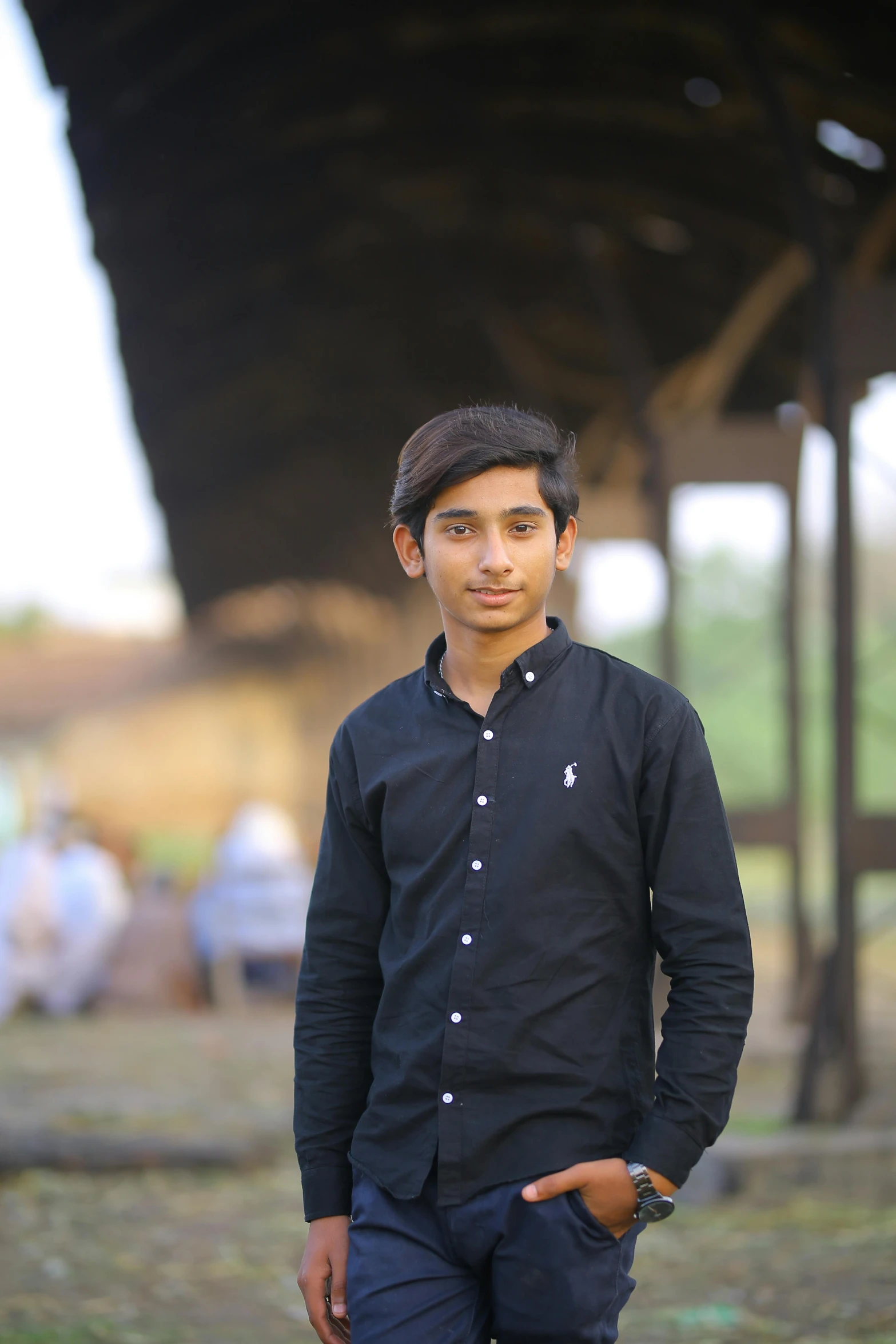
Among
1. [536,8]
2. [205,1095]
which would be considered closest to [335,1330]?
[536,8]

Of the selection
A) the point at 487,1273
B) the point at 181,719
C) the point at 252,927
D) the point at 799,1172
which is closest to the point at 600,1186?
the point at 487,1273

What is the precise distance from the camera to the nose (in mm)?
2006

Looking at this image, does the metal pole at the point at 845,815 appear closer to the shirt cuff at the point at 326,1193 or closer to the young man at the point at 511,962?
the young man at the point at 511,962

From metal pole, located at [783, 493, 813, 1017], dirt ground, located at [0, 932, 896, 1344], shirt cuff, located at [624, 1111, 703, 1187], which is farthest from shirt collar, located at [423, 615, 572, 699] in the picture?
metal pole, located at [783, 493, 813, 1017]

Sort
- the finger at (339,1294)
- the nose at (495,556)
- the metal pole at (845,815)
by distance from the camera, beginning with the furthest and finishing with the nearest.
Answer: the metal pole at (845,815) → the finger at (339,1294) → the nose at (495,556)

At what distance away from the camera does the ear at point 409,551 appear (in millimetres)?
2168

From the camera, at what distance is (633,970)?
2.04 meters

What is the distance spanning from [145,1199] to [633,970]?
4.00 m

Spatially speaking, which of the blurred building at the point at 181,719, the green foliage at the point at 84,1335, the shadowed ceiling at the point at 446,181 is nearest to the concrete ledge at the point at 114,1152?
the green foliage at the point at 84,1335

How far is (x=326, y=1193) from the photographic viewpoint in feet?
7.02

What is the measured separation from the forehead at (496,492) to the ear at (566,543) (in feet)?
0.34

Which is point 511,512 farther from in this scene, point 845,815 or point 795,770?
point 795,770

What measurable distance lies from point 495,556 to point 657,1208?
2.78 feet

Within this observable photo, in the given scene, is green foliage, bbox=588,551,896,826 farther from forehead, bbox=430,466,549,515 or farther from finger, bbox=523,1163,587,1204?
finger, bbox=523,1163,587,1204
